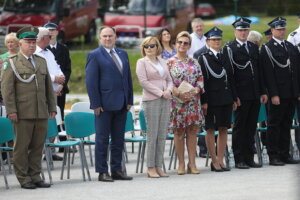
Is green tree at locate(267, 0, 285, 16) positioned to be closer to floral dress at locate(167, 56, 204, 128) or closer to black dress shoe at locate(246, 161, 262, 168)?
black dress shoe at locate(246, 161, 262, 168)

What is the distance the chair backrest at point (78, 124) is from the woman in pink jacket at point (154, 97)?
3.39 ft

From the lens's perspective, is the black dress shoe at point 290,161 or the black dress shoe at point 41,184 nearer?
the black dress shoe at point 41,184

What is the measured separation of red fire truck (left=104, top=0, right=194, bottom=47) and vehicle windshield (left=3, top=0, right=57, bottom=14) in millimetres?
2161

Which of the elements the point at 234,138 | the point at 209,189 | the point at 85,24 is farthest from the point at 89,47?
the point at 209,189

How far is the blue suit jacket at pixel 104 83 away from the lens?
13.5 metres

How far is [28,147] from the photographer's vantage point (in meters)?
13.2

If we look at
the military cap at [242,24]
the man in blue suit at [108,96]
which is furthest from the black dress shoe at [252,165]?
the man in blue suit at [108,96]

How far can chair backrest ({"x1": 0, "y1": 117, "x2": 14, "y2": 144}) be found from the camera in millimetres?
13516

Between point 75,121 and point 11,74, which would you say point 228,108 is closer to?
point 75,121

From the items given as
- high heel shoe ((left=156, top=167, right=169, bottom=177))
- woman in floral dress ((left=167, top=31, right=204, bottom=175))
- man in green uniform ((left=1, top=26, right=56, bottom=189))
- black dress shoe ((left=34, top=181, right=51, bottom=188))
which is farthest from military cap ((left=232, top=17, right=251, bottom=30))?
black dress shoe ((left=34, top=181, right=51, bottom=188))

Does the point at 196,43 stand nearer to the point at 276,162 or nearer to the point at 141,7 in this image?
the point at 276,162

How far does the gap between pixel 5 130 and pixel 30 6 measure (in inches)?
724

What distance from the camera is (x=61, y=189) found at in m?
13.0

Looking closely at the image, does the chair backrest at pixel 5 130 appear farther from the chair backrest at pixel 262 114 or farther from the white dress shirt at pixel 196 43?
the white dress shirt at pixel 196 43
